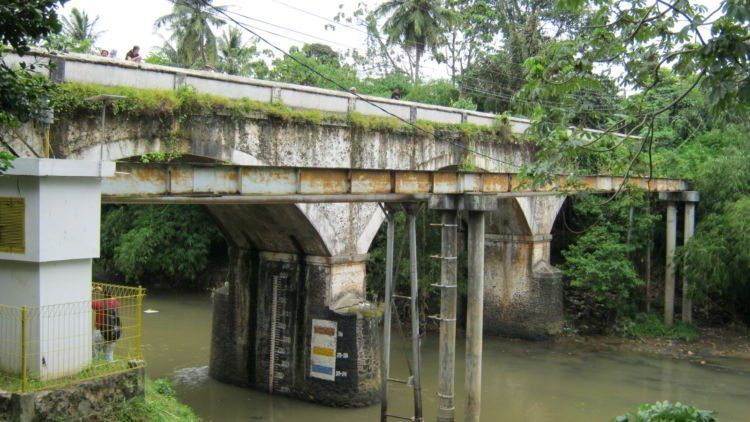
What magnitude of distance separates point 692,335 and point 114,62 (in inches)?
559

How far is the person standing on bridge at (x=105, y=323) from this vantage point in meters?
7.31

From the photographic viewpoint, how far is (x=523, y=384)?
1438 centimetres

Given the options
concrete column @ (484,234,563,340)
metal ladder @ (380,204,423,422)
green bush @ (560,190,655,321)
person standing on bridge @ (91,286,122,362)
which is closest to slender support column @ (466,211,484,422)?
metal ladder @ (380,204,423,422)

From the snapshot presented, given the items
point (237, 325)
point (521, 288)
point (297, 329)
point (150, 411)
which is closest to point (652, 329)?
point (521, 288)

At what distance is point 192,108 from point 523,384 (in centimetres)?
810

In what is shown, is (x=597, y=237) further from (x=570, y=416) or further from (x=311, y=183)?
(x=311, y=183)

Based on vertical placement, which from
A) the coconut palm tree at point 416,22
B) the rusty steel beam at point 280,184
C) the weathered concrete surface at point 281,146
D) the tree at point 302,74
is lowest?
the rusty steel beam at point 280,184

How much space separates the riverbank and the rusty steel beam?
735 cm

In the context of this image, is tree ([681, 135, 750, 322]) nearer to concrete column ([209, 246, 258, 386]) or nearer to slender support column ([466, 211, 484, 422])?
slender support column ([466, 211, 484, 422])

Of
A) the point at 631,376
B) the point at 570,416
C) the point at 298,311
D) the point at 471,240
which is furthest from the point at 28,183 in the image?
the point at 631,376

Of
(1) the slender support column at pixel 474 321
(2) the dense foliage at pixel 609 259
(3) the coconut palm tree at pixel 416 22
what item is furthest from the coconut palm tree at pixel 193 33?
(1) the slender support column at pixel 474 321

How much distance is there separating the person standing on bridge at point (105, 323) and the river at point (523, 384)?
4421mm

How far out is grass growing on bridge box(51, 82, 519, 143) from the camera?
9336 millimetres

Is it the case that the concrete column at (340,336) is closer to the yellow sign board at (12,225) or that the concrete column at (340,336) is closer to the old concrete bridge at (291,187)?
the old concrete bridge at (291,187)
